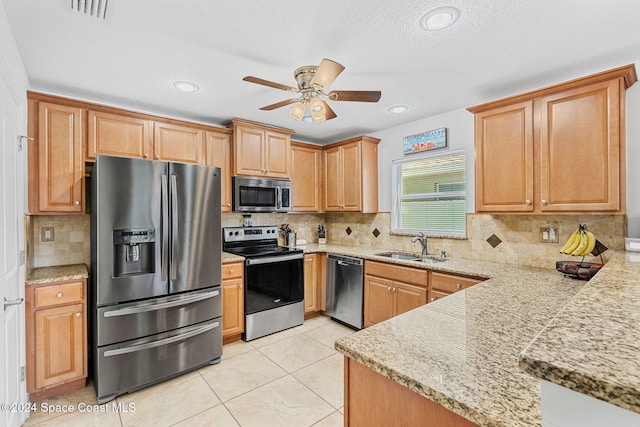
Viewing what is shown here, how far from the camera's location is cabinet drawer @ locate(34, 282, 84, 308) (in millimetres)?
2174

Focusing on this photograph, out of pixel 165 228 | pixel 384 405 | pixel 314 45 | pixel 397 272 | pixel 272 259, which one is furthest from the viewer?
pixel 272 259

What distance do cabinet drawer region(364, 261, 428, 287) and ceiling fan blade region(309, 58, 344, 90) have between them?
1841mm

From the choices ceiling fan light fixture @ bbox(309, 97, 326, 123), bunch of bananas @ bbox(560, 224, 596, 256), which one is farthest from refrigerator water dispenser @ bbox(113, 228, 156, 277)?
bunch of bananas @ bbox(560, 224, 596, 256)

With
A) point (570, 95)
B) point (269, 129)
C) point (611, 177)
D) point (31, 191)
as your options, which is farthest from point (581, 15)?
point (31, 191)

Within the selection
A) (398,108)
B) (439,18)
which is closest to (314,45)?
(439,18)

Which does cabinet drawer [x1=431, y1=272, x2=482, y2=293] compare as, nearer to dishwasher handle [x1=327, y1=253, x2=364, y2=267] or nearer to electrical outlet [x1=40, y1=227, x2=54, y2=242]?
dishwasher handle [x1=327, y1=253, x2=364, y2=267]

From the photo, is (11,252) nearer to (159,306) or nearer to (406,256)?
(159,306)

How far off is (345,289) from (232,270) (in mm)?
1323

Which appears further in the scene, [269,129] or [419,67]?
[269,129]

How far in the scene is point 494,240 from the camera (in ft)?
9.50

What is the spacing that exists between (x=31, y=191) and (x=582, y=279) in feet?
13.4

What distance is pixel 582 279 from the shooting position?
81.1 inches

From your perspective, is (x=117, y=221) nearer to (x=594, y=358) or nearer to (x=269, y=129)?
(x=269, y=129)

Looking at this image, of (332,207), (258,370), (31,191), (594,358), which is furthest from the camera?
(332,207)
